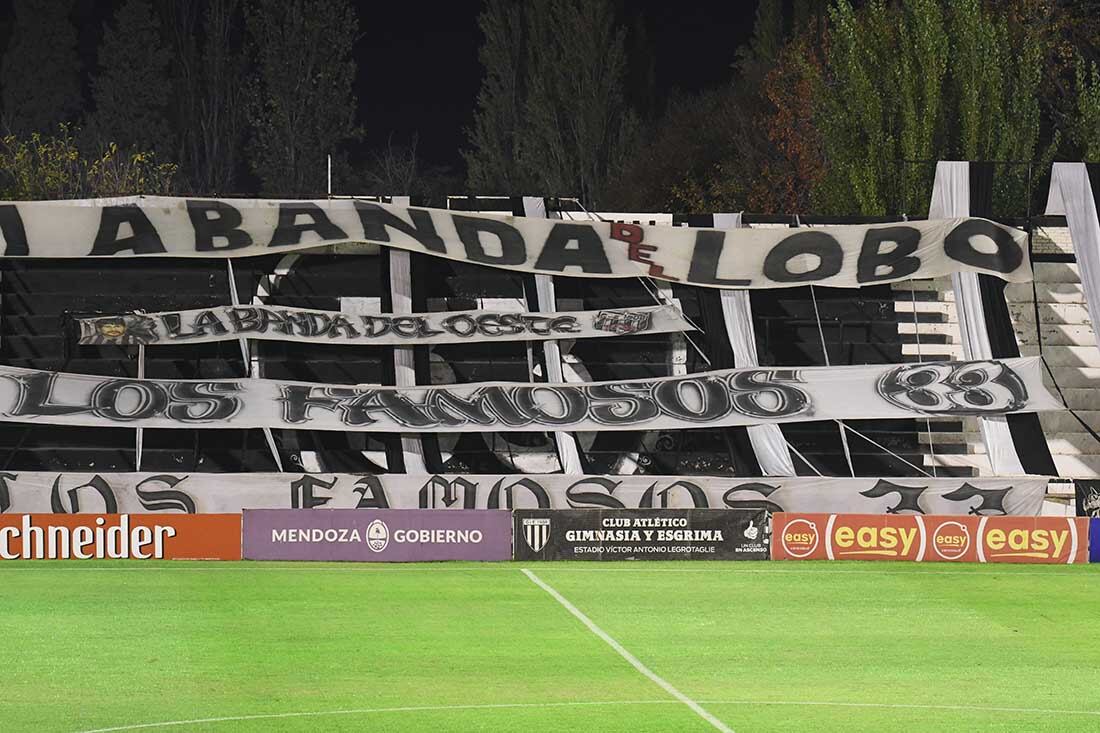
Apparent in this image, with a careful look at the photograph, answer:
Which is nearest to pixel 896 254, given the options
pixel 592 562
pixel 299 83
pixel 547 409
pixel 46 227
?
pixel 547 409

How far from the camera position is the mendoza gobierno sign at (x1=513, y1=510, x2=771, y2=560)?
19.2 metres

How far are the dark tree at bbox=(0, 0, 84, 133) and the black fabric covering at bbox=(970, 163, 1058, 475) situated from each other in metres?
48.5

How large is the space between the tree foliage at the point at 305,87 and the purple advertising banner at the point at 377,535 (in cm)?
4478

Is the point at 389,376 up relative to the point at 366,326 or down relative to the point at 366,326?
down

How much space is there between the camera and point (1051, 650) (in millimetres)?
13008

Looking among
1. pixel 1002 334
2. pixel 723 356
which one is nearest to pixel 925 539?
pixel 723 356

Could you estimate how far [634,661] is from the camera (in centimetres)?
1212

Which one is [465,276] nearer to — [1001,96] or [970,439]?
[970,439]

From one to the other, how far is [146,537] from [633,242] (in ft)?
33.8

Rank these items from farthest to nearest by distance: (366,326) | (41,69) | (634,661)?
1. (41,69)
2. (366,326)
3. (634,661)

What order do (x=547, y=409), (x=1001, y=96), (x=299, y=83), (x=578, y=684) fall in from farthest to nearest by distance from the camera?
(x=299, y=83) → (x=1001, y=96) → (x=547, y=409) → (x=578, y=684)

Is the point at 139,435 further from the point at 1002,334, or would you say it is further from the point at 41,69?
the point at 41,69

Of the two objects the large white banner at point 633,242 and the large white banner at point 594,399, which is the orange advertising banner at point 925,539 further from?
the large white banner at point 633,242

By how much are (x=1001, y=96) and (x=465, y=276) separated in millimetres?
14376
